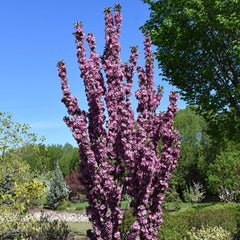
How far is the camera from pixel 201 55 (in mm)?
16875

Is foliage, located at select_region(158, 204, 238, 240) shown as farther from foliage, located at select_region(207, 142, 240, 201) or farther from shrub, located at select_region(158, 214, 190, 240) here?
foliage, located at select_region(207, 142, 240, 201)

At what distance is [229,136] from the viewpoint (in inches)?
730

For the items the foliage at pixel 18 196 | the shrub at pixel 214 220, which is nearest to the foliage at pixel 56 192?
the foliage at pixel 18 196

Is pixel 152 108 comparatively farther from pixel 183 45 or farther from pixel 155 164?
pixel 183 45

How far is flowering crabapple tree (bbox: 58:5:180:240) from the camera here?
249 inches

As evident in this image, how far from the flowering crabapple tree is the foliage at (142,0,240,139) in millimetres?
9879

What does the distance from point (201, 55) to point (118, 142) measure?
11923mm

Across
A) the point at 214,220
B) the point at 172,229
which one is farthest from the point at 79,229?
the point at 172,229

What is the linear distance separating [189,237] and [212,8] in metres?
11.2

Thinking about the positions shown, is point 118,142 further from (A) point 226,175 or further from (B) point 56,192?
(B) point 56,192

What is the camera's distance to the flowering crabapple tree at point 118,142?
6324mm

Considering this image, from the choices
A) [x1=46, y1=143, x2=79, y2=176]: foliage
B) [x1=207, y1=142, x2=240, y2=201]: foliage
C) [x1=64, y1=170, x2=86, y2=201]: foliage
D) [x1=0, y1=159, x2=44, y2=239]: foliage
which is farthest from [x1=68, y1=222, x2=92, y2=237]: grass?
[x1=46, y1=143, x2=79, y2=176]: foliage

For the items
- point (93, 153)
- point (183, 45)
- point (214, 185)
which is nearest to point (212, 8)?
point (183, 45)

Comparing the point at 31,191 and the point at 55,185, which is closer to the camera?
the point at 31,191
